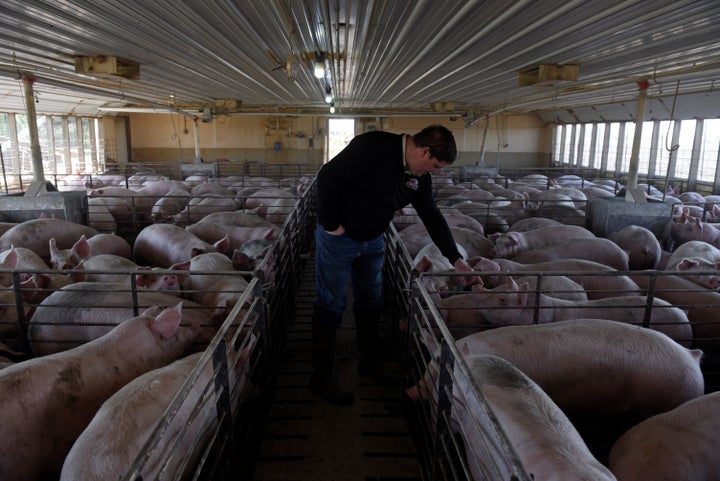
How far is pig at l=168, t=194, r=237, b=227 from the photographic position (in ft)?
26.3

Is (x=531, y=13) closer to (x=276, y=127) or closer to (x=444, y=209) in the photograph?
(x=444, y=209)

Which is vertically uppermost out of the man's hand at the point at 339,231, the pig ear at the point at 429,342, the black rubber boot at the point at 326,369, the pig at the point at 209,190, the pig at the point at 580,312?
the man's hand at the point at 339,231

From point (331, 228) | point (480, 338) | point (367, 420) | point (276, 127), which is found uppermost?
point (276, 127)

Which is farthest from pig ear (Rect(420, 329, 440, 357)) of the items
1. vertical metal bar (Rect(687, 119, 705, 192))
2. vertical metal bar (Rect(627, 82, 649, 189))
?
vertical metal bar (Rect(687, 119, 705, 192))

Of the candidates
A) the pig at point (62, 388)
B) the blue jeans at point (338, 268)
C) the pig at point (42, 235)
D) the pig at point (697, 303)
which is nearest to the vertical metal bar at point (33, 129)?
the pig at point (42, 235)

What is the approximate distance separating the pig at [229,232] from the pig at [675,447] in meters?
4.79

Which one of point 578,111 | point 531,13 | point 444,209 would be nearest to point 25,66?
point 444,209

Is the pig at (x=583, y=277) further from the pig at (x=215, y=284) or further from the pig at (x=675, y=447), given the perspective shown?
the pig at (x=215, y=284)

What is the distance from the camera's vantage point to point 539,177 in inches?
565

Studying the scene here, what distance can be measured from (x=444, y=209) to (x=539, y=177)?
8.23 m

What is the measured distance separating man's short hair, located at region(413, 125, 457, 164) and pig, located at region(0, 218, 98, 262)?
16.8ft

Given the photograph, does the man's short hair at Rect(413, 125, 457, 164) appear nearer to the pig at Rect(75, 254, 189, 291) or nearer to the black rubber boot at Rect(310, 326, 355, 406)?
the black rubber boot at Rect(310, 326, 355, 406)

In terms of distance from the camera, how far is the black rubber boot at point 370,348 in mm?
3837

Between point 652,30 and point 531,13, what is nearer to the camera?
point 531,13
